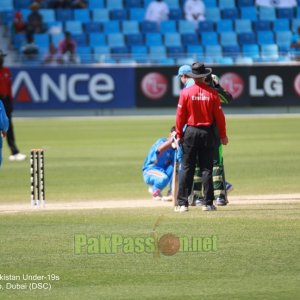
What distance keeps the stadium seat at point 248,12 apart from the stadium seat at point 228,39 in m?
1.48

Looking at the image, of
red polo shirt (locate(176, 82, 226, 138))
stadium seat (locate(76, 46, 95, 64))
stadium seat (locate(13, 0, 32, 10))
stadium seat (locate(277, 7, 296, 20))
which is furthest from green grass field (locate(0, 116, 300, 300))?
stadium seat (locate(277, 7, 296, 20))

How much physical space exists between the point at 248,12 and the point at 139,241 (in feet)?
98.6

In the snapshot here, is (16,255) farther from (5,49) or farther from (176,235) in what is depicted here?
(5,49)

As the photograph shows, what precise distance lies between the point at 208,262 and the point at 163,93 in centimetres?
2675

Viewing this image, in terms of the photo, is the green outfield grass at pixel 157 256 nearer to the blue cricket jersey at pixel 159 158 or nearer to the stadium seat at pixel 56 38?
the blue cricket jersey at pixel 159 158

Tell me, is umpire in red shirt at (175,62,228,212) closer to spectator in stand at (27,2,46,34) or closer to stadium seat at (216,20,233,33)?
spectator in stand at (27,2,46,34)

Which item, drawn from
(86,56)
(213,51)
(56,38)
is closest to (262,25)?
(213,51)

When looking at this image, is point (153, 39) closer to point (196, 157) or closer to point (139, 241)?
point (196, 157)

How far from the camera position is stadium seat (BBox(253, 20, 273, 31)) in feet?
132

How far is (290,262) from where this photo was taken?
10.4 meters

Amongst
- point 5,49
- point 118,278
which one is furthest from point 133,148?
point 118,278

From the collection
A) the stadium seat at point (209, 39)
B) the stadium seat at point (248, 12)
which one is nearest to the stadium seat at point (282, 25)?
the stadium seat at point (248, 12)

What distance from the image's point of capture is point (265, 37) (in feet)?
130

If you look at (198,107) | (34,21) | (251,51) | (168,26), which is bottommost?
(251,51)
